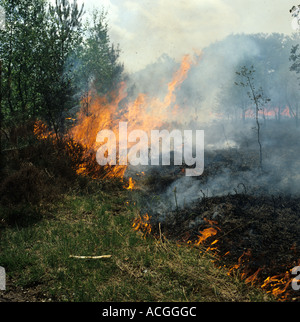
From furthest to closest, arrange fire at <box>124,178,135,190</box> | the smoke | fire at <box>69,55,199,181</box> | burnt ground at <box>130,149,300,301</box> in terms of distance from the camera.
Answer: fire at <box>69,55,199,181</box>, fire at <box>124,178,135,190</box>, the smoke, burnt ground at <box>130,149,300,301</box>

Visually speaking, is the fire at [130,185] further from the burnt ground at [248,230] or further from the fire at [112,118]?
the burnt ground at [248,230]

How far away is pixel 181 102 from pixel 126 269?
3441cm

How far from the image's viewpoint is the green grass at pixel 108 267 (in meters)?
3.85

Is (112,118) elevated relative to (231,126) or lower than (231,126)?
lower

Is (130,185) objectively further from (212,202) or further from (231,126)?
(231,126)

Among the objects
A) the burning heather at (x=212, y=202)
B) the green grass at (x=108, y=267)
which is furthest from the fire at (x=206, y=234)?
the green grass at (x=108, y=267)

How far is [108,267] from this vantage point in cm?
458

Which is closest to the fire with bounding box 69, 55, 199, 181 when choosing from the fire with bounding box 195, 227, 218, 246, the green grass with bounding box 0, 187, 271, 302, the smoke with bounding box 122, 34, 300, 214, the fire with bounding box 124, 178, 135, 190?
the fire with bounding box 124, 178, 135, 190

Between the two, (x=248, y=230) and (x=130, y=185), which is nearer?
(x=248, y=230)

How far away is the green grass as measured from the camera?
385 centimetres

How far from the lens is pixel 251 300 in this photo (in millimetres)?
3572

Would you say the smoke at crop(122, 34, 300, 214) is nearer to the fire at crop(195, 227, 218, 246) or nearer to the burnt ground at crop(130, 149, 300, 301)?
the burnt ground at crop(130, 149, 300, 301)

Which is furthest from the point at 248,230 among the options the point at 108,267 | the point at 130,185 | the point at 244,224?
the point at 130,185
